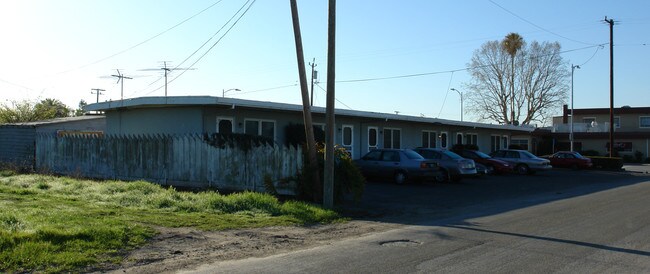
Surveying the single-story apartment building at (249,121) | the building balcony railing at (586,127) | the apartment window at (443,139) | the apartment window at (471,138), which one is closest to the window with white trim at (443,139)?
the apartment window at (443,139)

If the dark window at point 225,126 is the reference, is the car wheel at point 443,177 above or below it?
below

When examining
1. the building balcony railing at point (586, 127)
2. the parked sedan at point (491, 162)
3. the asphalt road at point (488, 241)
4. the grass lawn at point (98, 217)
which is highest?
the building balcony railing at point (586, 127)

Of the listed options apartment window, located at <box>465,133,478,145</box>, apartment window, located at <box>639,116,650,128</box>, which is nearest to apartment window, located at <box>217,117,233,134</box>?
apartment window, located at <box>465,133,478,145</box>

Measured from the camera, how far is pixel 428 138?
32.9 m

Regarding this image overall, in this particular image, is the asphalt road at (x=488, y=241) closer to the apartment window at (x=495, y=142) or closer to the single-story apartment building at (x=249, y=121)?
the single-story apartment building at (x=249, y=121)

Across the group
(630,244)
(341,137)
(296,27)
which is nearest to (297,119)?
(341,137)

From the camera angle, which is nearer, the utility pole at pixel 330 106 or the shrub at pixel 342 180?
the utility pole at pixel 330 106

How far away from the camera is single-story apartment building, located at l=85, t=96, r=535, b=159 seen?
807 inches

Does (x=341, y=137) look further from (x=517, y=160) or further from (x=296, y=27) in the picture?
(x=296, y=27)

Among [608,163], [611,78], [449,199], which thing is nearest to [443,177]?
[449,199]

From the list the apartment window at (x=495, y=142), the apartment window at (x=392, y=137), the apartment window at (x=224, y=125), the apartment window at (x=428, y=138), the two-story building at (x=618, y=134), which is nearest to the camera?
the apartment window at (x=224, y=125)

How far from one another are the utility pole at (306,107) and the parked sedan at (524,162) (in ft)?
61.6

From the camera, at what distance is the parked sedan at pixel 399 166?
801 inches

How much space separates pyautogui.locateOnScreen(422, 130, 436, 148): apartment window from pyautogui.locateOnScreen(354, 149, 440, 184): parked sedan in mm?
11390
